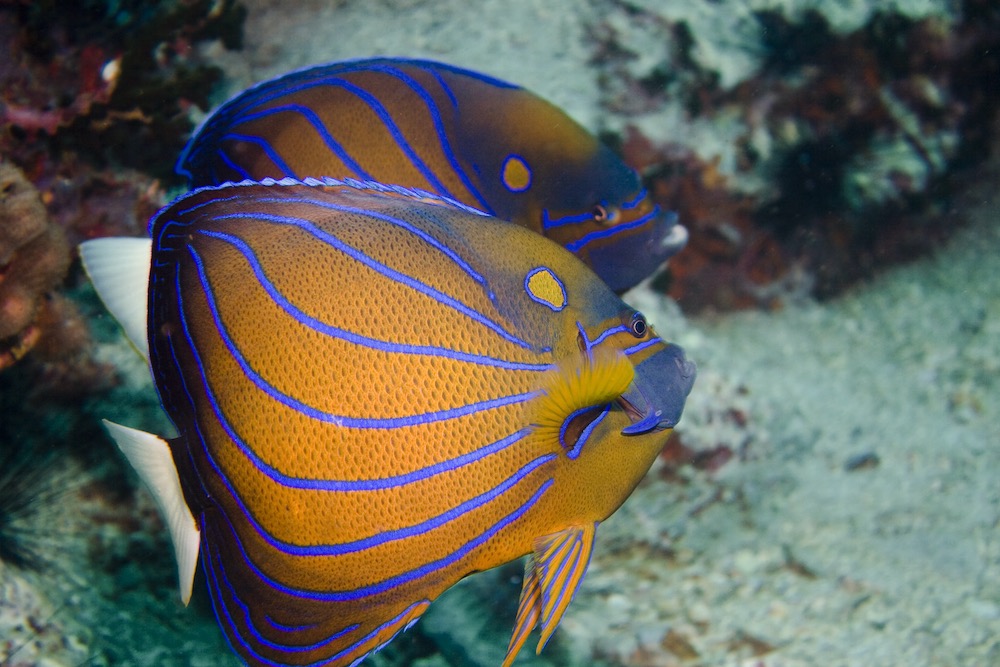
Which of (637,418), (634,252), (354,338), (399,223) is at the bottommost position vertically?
(634,252)

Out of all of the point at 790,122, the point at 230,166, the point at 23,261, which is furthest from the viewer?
the point at 790,122

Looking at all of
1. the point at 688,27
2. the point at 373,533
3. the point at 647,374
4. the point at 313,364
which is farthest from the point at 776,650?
the point at 688,27

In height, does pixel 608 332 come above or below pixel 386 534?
above

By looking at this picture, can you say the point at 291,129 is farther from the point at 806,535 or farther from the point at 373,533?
the point at 806,535

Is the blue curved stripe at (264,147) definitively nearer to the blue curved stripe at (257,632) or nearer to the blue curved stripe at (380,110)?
the blue curved stripe at (380,110)

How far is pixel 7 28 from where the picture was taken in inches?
110

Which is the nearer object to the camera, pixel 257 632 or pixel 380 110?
pixel 257 632

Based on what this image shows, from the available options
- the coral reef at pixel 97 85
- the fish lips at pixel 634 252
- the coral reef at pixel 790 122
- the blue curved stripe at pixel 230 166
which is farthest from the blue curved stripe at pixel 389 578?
the coral reef at pixel 790 122

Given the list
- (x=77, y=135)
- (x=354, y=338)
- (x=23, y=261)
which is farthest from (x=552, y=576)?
(x=77, y=135)

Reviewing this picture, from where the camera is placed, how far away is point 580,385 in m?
1.25

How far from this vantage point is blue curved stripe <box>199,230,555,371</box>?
4.09 feet

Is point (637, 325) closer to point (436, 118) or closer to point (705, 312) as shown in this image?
point (436, 118)

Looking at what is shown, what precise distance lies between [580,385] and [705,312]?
10.1 ft

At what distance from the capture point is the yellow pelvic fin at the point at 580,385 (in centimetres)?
125
